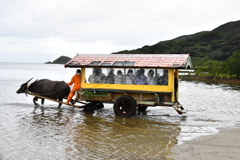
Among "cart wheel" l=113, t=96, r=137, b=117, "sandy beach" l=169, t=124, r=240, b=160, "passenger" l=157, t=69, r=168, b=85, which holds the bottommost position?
"sandy beach" l=169, t=124, r=240, b=160

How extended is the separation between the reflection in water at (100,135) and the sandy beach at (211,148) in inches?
15.5

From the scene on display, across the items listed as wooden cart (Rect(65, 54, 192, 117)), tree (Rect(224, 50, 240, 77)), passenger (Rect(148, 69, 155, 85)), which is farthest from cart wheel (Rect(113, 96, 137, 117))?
tree (Rect(224, 50, 240, 77))

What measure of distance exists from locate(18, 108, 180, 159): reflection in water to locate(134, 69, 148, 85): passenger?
150 cm

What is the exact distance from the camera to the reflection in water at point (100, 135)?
7.63 m

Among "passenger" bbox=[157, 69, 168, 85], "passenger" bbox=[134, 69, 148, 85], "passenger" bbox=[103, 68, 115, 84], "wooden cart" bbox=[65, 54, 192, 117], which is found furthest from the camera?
"passenger" bbox=[103, 68, 115, 84]

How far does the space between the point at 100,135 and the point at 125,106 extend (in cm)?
321

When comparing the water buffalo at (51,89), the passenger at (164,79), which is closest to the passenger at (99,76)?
the water buffalo at (51,89)

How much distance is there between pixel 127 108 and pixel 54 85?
14.2 ft

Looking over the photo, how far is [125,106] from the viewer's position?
12.5 m

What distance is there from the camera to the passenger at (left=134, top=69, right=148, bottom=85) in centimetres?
1224

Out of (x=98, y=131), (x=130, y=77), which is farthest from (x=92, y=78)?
(x=98, y=131)

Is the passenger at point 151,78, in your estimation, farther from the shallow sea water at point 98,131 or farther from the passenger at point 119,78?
the shallow sea water at point 98,131

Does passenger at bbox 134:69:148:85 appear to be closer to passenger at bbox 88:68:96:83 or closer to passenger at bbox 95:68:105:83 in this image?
passenger at bbox 95:68:105:83

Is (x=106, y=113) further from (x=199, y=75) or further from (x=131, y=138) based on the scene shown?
(x=199, y=75)
